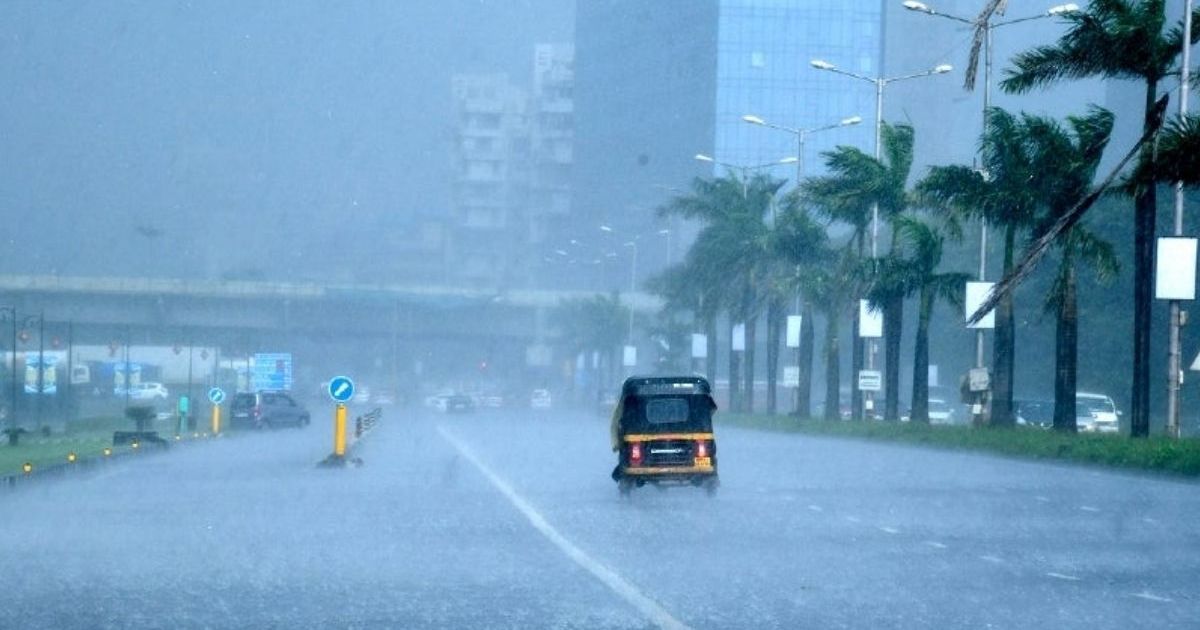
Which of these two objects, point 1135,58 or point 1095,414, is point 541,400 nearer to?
point 1095,414

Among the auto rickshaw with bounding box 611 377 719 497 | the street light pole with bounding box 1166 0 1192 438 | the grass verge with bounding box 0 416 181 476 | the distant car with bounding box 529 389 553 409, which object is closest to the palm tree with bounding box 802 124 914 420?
the street light pole with bounding box 1166 0 1192 438

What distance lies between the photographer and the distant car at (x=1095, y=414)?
62422mm

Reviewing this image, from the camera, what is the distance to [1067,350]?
45.4m

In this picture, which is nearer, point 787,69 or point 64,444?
point 64,444

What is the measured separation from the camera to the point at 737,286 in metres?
83.5

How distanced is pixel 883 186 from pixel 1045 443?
20.0 metres

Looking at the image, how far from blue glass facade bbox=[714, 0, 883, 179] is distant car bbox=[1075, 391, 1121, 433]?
93017 mm

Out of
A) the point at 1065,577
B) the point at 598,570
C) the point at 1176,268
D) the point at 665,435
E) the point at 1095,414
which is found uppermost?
the point at 1176,268

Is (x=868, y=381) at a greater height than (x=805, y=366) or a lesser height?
lesser

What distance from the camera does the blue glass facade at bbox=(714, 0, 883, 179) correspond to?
158 m

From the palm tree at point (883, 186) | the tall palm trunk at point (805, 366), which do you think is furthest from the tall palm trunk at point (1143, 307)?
the tall palm trunk at point (805, 366)

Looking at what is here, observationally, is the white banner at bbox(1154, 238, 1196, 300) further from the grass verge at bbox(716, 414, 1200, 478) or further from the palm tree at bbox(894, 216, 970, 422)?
the palm tree at bbox(894, 216, 970, 422)

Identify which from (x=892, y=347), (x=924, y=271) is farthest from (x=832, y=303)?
(x=924, y=271)

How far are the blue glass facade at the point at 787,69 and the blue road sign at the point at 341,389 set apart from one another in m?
118
